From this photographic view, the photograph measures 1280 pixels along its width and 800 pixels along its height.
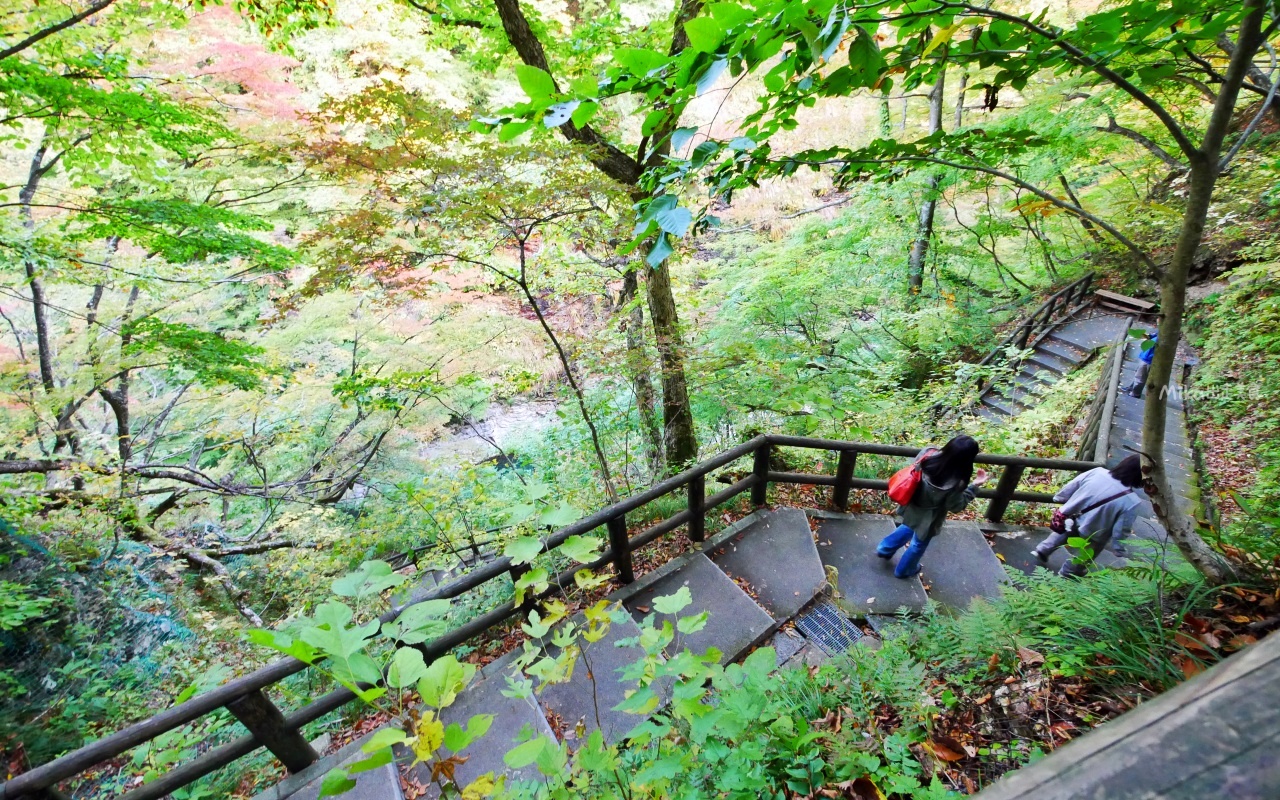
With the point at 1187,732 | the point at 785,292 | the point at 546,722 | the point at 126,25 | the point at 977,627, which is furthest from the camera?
the point at 785,292

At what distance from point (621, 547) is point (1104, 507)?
12.0ft

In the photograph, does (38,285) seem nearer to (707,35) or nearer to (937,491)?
(707,35)

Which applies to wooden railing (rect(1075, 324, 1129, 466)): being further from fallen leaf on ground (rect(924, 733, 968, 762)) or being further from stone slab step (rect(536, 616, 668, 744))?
stone slab step (rect(536, 616, 668, 744))

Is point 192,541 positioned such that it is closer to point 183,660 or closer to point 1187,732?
point 183,660

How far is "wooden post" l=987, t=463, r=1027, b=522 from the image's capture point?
461 centimetres

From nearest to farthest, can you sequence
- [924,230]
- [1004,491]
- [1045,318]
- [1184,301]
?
[1184,301], [1004,491], [924,230], [1045,318]

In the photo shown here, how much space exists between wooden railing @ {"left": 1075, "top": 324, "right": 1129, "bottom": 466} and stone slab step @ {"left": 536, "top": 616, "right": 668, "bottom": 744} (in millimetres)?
5964

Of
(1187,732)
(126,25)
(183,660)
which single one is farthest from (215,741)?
(126,25)

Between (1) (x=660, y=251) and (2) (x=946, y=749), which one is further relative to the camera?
(2) (x=946, y=749)

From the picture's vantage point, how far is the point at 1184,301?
168 cm

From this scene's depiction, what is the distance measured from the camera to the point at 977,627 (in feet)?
8.48

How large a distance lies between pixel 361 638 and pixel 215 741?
147 inches

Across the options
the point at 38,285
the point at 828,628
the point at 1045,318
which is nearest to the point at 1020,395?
the point at 1045,318

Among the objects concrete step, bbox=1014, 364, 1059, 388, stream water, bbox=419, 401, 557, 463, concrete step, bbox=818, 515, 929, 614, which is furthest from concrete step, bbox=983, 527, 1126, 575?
stream water, bbox=419, 401, 557, 463
